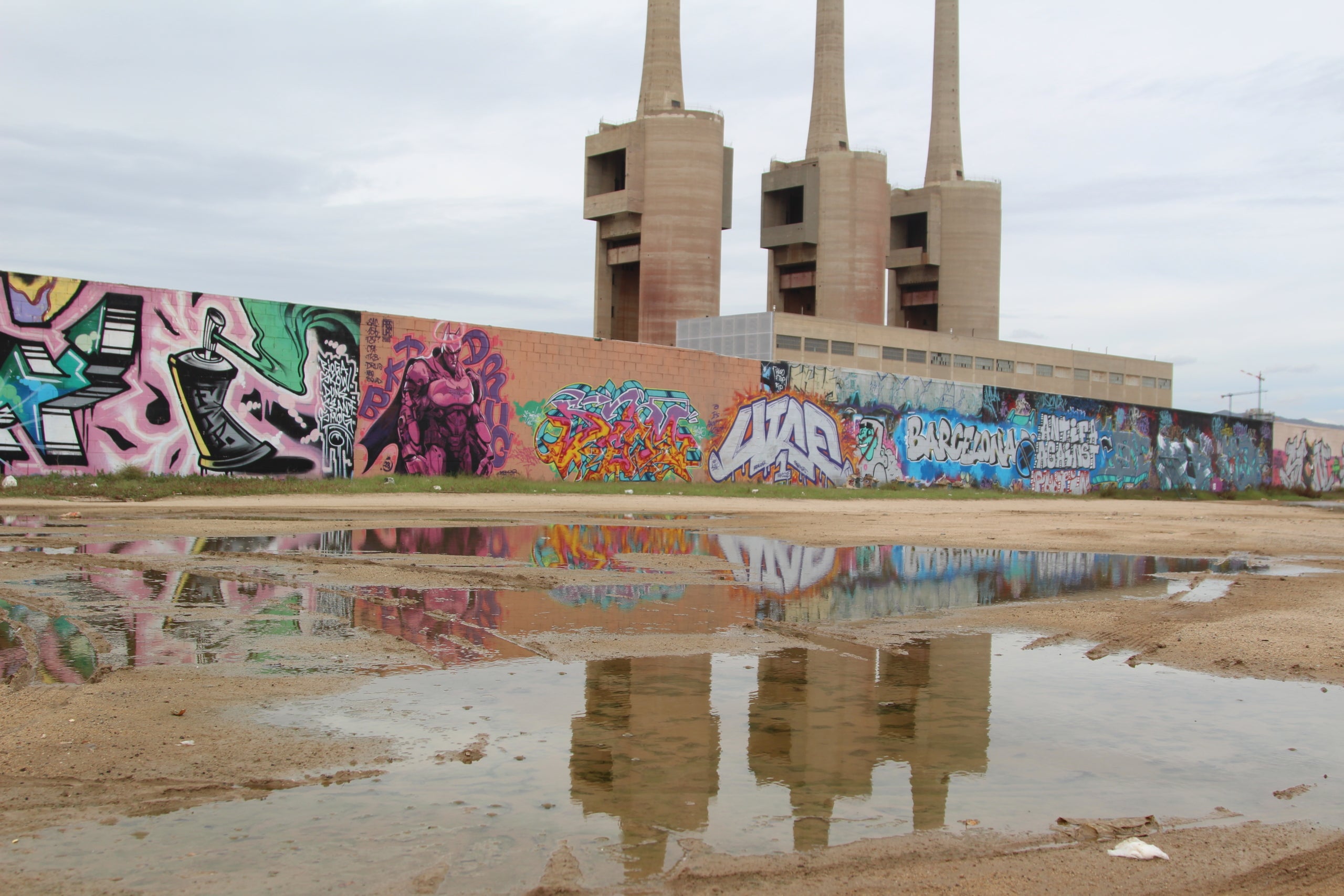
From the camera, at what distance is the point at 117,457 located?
22.8 meters

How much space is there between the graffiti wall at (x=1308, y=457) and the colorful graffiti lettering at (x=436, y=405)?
4620cm

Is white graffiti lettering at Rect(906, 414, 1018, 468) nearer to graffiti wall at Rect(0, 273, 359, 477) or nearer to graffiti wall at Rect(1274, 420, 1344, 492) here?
graffiti wall at Rect(0, 273, 359, 477)

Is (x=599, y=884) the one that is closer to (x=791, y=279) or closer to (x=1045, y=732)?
(x=1045, y=732)

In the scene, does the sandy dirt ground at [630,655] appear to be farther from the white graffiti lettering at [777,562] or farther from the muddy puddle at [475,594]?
the white graffiti lettering at [777,562]

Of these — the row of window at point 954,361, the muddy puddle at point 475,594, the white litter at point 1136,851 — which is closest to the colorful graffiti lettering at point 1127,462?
the row of window at point 954,361

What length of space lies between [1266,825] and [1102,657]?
10.8 ft

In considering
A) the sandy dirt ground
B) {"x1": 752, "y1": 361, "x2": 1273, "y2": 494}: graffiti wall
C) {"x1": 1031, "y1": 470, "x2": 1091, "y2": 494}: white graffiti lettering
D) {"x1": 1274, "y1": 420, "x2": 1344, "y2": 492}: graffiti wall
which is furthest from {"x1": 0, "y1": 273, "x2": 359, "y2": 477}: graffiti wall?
{"x1": 1274, "y1": 420, "x2": 1344, "y2": 492}: graffiti wall

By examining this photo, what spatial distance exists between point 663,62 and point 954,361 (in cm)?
2878

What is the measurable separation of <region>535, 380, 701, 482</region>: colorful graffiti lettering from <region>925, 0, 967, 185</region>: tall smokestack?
55304 millimetres

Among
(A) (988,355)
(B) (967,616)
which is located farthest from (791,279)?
(B) (967,616)

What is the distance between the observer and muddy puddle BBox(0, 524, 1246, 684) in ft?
21.3

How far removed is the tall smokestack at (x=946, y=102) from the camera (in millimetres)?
77250

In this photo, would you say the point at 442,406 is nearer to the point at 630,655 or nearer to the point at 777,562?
the point at 777,562

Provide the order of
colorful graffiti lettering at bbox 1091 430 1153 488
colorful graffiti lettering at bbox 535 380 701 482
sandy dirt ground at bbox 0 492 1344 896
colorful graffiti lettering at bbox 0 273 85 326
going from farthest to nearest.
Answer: colorful graffiti lettering at bbox 1091 430 1153 488, colorful graffiti lettering at bbox 535 380 701 482, colorful graffiti lettering at bbox 0 273 85 326, sandy dirt ground at bbox 0 492 1344 896
